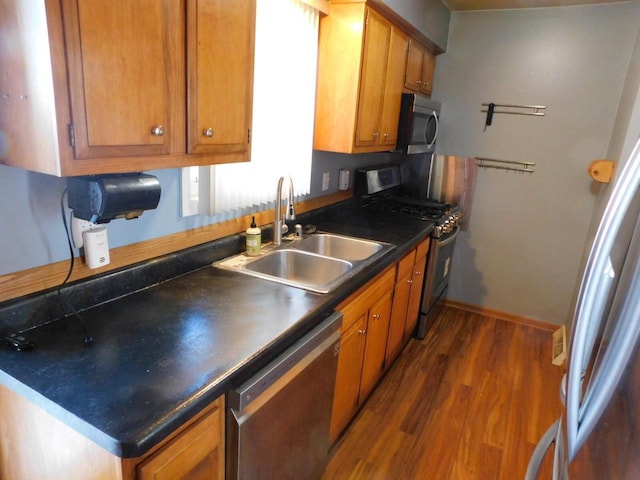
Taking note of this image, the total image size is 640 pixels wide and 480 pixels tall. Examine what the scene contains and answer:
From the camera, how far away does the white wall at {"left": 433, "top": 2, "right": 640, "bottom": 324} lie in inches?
115

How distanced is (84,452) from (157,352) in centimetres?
27

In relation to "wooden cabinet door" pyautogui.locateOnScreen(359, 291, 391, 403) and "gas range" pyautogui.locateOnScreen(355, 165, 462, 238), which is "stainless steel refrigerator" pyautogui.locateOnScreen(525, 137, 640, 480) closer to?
"wooden cabinet door" pyautogui.locateOnScreen(359, 291, 391, 403)

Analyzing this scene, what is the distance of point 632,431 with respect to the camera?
63 cm

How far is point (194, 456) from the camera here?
0.99 meters

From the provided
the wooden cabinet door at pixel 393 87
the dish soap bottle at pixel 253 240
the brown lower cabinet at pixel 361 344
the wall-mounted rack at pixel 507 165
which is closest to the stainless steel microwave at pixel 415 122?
the wooden cabinet door at pixel 393 87

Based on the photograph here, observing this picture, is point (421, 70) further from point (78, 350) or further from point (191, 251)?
point (78, 350)

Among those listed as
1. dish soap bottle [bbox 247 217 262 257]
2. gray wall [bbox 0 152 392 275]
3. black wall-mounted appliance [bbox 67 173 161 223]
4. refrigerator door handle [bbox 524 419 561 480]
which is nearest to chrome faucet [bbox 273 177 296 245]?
dish soap bottle [bbox 247 217 262 257]

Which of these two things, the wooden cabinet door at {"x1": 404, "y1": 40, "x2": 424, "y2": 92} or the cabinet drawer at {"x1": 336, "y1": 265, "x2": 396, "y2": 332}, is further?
the wooden cabinet door at {"x1": 404, "y1": 40, "x2": 424, "y2": 92}

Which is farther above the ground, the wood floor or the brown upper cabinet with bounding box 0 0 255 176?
the brown upper cabinet with bounding box 0 0 255 176

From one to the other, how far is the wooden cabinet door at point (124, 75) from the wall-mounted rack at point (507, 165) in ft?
9.32

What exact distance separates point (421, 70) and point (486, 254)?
1.61 m

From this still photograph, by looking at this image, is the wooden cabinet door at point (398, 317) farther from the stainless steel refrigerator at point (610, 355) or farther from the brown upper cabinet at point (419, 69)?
the stainless steel refrigerator at point (610, 355)

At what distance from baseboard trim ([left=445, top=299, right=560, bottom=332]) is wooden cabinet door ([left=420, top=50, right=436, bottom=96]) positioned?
1857 millimetres

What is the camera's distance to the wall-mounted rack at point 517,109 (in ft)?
10.2
